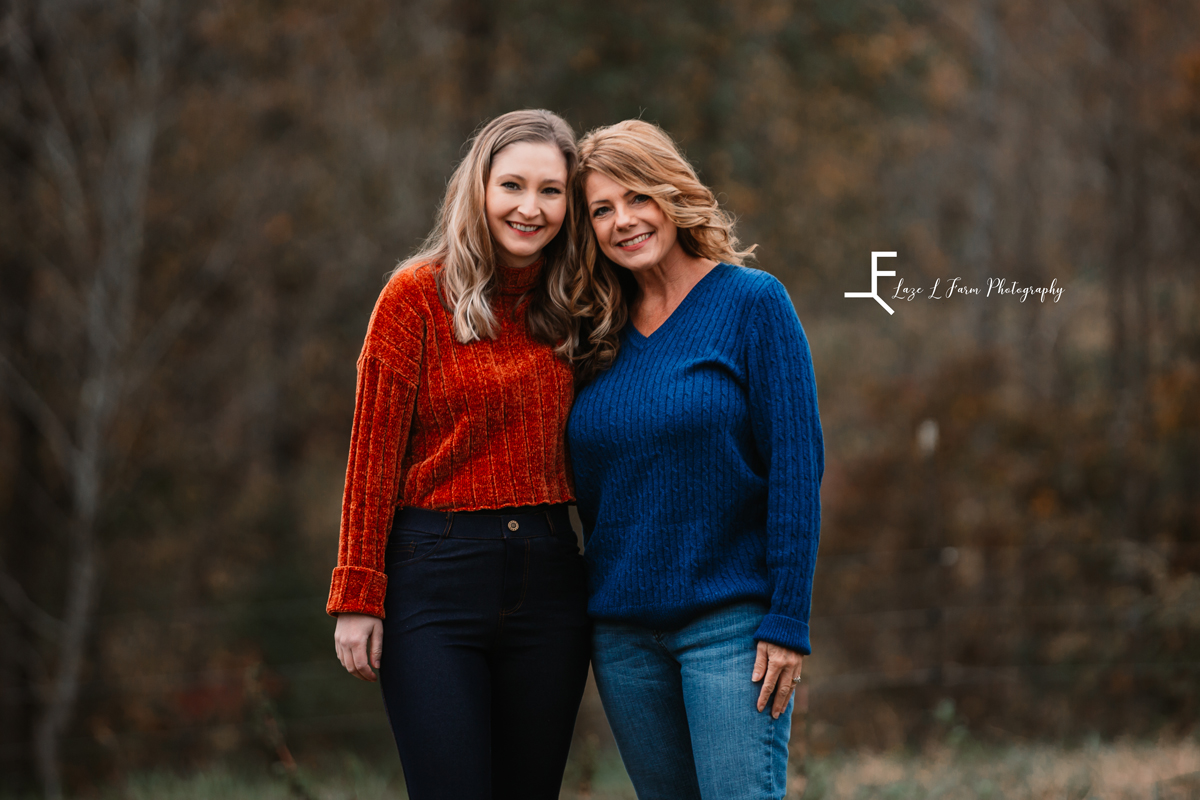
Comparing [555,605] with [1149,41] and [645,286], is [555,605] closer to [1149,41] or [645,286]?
[645,286]

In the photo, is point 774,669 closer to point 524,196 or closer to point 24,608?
point 524,196

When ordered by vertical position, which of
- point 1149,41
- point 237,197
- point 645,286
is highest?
point 1149,41

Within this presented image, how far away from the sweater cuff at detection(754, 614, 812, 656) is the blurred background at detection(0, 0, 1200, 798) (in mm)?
4818

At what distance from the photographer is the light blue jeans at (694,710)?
7.41 feet

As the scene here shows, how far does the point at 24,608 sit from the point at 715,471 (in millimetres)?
6807

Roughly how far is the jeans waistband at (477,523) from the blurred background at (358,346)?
486 cm

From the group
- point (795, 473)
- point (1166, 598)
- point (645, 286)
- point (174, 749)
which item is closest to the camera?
point (795, 473)

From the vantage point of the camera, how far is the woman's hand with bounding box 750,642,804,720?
2.26 meters

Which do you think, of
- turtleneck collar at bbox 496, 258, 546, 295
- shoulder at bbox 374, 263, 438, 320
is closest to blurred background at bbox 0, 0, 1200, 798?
turtleneck collar at bbox 496, 258, 546, 295

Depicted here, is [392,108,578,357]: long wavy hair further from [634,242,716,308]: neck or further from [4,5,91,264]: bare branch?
[4,5,91,264]: bare branch

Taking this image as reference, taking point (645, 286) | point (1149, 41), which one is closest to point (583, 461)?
point (645, 286)

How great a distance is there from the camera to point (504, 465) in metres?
2.44

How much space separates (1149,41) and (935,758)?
631 centimetres

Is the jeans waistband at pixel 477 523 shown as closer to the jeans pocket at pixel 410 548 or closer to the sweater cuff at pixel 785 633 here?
the jeans pocket at pixel 410 548
